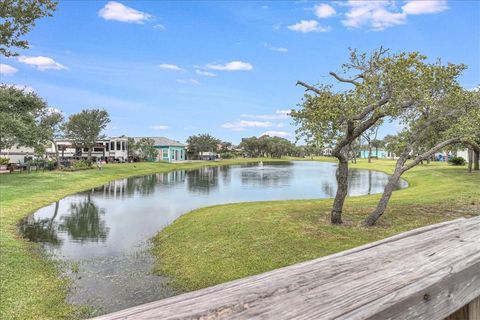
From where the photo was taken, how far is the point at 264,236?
12.5 m

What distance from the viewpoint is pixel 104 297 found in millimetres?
→ 9148

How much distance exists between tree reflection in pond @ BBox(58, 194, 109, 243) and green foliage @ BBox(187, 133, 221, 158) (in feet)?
256

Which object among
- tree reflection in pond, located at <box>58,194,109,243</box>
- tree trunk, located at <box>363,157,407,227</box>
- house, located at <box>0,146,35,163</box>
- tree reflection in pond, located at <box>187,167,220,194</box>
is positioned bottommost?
tree reflection in pond, located at <box>58,194,109,243</box>

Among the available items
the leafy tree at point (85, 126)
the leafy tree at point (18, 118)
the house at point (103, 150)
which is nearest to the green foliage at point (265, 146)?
the house at point (103, 150)

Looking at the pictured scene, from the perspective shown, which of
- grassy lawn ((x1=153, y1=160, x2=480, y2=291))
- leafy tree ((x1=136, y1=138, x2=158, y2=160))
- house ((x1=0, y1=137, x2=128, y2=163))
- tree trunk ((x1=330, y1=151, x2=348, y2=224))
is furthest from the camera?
leafy tree ((x1=136, y1=138, x2=158, y2=160))

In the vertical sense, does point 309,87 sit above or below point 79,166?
above

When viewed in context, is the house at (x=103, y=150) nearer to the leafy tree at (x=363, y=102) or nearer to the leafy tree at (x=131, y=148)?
the leafy tree at (x=131, y=148)

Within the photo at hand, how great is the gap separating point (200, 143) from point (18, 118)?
7339 centimetres

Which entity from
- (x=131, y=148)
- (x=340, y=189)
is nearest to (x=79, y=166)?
(x=131, y=148)

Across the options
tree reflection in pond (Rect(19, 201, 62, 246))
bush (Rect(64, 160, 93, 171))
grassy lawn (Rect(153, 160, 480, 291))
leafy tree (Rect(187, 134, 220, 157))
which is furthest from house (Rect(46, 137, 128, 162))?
grassy lawn (Rect(153, 160, 480, 291))

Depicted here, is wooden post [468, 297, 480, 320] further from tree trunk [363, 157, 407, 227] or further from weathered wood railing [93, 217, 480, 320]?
tree trunk [363, 157, 407, 227]

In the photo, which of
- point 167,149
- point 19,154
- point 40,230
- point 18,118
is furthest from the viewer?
point 167,149

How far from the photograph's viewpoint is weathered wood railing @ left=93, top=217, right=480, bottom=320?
1083 mm

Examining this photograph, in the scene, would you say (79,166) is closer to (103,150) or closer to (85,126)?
(85,126)
